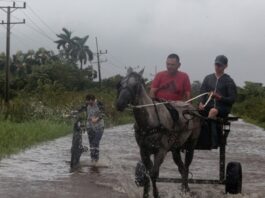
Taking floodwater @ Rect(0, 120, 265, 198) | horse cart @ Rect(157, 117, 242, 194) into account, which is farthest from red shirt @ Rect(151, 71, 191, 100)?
floodwater @ Rect(0, 120, 265, 198)

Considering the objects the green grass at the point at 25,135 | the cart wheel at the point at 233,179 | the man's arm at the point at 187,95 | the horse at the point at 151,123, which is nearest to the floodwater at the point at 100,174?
the cart wheel at the point at 233,179

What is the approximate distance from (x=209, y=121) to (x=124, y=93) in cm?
200

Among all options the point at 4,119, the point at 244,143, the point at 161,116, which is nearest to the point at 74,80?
the point at 4,119

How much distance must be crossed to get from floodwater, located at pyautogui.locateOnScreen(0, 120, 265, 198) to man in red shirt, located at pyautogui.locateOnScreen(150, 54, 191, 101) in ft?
5.42

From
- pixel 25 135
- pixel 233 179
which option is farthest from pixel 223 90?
pixel 25 135

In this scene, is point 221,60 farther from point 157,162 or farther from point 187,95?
point 157,162

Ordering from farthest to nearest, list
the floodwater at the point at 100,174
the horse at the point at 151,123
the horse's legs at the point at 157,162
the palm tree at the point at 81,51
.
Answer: the palm tree at the point at 81,51 < the floodwater at the point at 100,174 < the horse's legs at the point at 157,162 < the horse at the point at 151,123

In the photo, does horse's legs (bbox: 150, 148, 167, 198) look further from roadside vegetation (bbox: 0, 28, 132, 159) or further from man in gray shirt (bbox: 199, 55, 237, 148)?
roadside vegetation (bbox: 0, 28, 132, 159)

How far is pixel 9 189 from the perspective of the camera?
10469 mm

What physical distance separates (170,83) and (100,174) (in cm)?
389

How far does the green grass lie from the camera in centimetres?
1780

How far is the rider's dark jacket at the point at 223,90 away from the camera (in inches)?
376

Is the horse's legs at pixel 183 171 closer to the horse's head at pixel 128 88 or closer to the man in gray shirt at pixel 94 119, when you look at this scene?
the horse's head at pixel 128 88

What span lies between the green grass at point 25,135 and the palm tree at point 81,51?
282ft
